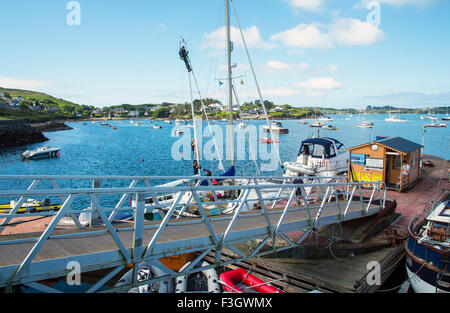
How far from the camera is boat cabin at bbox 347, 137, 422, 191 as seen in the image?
19547 millimetres

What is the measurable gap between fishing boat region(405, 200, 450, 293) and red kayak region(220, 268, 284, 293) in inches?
201

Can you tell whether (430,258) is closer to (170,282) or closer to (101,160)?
(170,282)

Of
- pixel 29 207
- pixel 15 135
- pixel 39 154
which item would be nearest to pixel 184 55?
pixel 29 207

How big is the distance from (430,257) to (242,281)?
6716 mm

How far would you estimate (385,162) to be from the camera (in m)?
19.7

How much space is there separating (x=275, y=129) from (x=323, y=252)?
10008 cm

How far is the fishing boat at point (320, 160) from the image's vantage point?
80.6ft

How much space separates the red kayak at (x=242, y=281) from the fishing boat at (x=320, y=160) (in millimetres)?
14589

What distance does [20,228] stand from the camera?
14.8 meters

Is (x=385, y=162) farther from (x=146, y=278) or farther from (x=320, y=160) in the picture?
(x=146, y=278)

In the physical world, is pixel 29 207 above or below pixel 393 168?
below

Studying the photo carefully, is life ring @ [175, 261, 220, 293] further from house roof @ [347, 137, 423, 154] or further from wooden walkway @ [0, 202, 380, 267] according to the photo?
house roof @ [347, 137, 423, 154]

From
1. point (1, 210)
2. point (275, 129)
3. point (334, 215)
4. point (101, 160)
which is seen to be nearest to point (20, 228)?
point (1, 210)

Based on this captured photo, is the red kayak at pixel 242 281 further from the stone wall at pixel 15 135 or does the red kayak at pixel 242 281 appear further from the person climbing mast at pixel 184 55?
the stone wall at pixel 15 135
